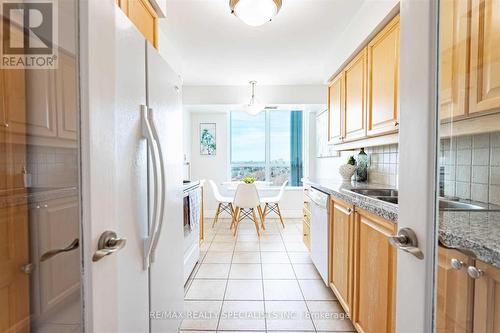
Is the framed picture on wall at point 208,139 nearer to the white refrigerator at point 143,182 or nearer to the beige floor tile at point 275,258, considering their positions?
the beige floor tile at point 275,258

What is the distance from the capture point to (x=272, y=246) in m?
3.48

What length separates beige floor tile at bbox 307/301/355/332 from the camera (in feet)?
5.80

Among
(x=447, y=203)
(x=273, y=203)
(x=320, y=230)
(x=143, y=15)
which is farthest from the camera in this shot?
(x=273, y=203)

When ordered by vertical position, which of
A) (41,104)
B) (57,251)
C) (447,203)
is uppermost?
(41,104)

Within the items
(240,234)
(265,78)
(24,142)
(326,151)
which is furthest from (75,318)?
(326,151)

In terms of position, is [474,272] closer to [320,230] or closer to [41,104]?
[41,104]

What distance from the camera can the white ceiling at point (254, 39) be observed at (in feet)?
7.01

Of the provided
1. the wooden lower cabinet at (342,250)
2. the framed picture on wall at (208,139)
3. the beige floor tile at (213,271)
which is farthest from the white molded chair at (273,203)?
the wooden lower cabinet at (342,250)

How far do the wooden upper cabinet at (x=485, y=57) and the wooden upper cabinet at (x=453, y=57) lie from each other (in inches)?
1.8

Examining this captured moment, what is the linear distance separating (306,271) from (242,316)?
100 centimetres

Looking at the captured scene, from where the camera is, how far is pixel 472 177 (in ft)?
3.95

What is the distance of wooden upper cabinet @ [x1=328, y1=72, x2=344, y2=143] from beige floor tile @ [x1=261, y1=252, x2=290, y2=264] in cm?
153

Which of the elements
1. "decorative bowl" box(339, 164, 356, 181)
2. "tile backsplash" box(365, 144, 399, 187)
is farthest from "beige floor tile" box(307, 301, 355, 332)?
"decorative bowl" box(339, 164, 356, 181)

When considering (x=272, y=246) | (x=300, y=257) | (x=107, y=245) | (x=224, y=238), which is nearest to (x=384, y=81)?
(x=107, y=245)
